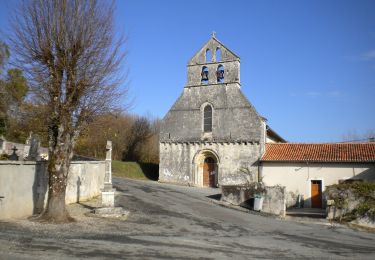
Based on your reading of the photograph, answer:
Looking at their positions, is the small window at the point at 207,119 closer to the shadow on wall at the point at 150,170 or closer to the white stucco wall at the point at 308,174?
the white stucco wall at the point at 308,174

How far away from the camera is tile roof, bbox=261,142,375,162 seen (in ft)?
89.0

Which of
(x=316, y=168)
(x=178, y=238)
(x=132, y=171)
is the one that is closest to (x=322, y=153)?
(x=316, y=168)

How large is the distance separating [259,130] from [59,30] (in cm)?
2150

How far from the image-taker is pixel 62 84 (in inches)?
538

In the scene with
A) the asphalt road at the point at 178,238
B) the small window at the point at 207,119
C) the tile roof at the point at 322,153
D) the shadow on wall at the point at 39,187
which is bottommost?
the asphalt road at the point at 178,238

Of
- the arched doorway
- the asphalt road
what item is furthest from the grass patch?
the asphalt road

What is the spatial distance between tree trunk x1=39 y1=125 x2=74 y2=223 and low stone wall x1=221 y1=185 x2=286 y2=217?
38.6 ft

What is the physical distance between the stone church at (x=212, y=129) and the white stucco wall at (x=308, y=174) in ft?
8.78

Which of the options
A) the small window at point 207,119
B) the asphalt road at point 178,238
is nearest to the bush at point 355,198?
the asphalt road at point 178,238

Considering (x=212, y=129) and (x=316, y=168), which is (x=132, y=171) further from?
(x=316, y=168)

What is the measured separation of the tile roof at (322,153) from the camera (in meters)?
27.1

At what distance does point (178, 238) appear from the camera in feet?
39.8

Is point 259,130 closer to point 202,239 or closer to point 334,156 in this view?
point 334,156

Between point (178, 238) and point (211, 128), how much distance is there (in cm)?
2226
